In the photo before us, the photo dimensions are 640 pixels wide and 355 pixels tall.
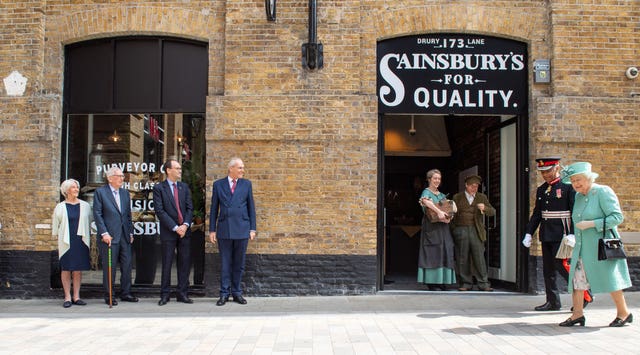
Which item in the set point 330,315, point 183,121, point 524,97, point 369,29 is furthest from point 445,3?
point 330,315

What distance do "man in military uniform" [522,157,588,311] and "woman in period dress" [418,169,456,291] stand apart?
1.93 m

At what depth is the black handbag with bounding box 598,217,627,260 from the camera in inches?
261

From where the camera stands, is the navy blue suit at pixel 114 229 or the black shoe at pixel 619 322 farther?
the navy blue suit at pixel 114 229

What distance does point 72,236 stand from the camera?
8797 mm

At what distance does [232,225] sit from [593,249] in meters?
4.47

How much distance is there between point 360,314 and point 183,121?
408 centimetres

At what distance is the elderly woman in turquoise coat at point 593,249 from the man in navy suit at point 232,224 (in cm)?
411

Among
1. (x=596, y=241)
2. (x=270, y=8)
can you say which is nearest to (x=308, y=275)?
(x=270, y=8)

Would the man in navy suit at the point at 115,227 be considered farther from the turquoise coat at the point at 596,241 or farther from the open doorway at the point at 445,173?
the turquoise coat at the point at 596,241

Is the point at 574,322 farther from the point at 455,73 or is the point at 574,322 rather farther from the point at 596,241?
the point at 455,73

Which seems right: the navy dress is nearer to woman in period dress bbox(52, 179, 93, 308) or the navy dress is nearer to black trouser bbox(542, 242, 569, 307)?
woman in period dress bbox(52, 179, 93, 308)

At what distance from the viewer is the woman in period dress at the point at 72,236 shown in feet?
28.6

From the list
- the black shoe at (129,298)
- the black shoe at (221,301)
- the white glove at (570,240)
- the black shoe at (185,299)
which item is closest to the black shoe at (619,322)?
the white glove at (570,240)

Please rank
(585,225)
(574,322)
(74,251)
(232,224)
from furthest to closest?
(74,251)
(232,224)
(574,322)
(585,225)
